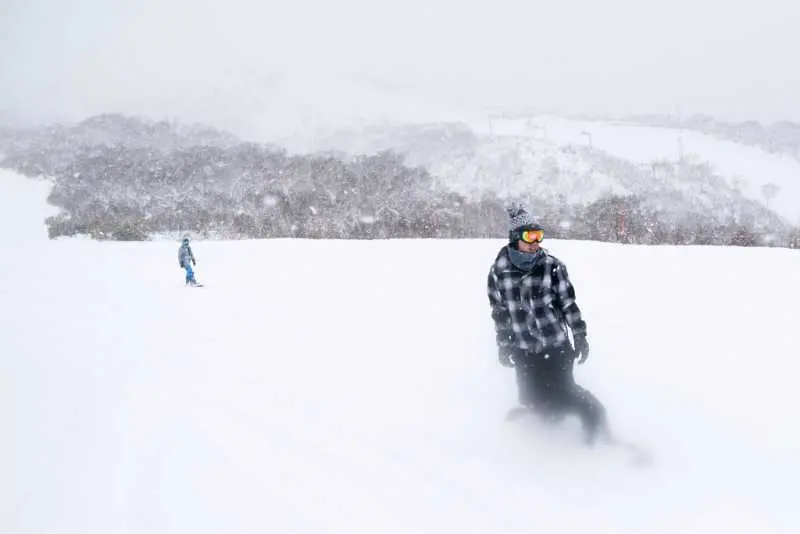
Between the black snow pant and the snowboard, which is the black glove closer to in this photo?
the black snow pant

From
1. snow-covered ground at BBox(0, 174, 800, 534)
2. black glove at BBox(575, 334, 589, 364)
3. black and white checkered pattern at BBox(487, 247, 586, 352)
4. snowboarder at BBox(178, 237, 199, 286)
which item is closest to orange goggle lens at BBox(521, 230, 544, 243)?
black and white checkered pattern at BBox(487, 247, 586, 352)

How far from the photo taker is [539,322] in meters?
3.72

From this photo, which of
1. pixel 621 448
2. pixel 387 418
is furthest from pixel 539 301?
pixel 387 418

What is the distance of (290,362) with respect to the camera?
21.3ft

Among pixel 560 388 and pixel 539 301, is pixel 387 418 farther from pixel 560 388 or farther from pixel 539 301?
pixel 539 301

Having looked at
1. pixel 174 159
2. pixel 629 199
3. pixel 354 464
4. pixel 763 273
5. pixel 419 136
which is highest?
pixel 419 136

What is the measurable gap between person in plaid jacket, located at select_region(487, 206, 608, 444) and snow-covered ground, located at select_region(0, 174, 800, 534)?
407 millimetres

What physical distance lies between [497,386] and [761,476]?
7.83 feet

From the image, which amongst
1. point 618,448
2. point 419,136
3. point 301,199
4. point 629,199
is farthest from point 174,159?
point 419,136

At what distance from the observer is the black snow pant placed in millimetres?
3799

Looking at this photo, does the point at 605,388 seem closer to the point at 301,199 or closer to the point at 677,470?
the point at 677,470

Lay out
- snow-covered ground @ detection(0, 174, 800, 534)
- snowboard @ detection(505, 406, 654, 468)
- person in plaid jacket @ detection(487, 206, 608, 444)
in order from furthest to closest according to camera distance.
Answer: snowboard @ detection(505, 406, 654, 468), person in plaid jacket @ detection(487, 206, 608, 444), snow-covered ground @ detection(0, 174, 800, 534)

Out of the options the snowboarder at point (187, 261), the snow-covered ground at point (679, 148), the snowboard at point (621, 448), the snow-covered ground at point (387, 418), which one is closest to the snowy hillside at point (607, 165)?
the snow-covered ground at point (679, 148)

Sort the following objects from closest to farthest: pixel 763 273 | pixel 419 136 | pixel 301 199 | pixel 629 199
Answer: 1. pixel 763 273
2. pixel 629 199
3. pixel 301 199
4. pixel 419 136
